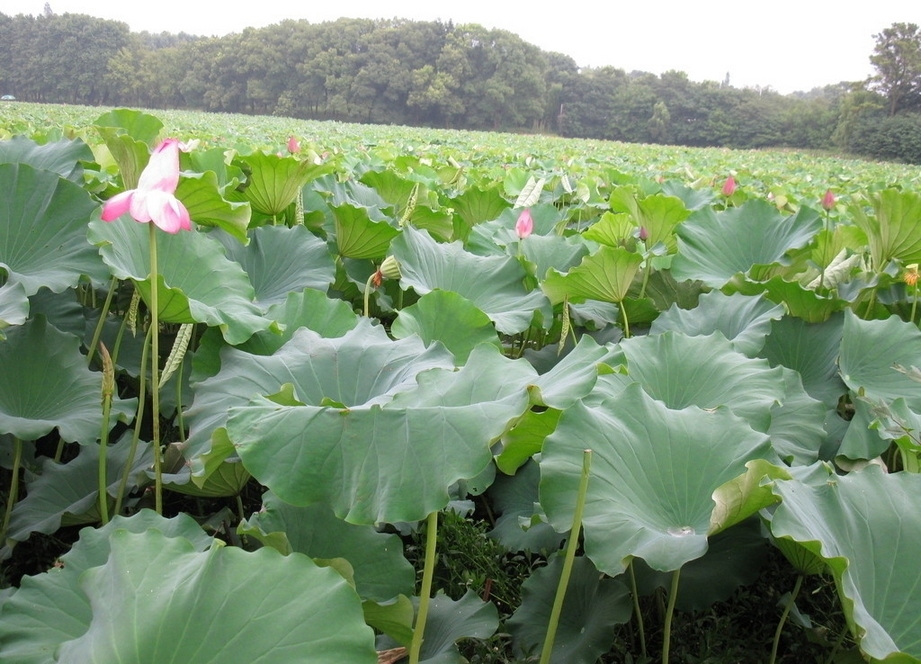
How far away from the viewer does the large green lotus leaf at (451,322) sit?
1.26 m

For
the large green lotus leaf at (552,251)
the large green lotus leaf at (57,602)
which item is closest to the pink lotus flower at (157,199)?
the large green lotus leaf at (57,602)

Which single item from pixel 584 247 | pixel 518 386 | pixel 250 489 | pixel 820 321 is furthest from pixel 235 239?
pixel 820 321

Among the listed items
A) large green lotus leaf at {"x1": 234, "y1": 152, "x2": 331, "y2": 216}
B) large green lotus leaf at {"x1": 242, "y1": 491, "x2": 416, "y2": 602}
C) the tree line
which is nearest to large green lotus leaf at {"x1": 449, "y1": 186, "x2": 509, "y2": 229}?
large green lotus leaf at {"x1": 234, "y1": 152, "x2": 331, "y2": 216}

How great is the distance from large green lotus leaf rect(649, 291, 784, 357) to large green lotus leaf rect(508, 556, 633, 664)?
55cm

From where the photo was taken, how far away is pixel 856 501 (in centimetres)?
78

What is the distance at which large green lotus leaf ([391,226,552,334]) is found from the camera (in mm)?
1440

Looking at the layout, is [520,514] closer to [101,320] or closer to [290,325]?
[290,325]

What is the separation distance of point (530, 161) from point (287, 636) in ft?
13.6

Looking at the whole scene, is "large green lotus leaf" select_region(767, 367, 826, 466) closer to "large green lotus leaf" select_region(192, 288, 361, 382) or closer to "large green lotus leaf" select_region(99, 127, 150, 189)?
"large green lotus leaf" select_region(192, 288, 361, 382)

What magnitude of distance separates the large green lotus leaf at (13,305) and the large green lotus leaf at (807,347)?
1400 mm

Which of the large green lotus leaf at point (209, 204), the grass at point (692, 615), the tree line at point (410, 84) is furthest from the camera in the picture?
the tree line at point (410, 84)

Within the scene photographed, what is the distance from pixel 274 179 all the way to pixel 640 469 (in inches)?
43.3

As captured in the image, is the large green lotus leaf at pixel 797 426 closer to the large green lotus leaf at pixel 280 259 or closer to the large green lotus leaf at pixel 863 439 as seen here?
the large green lotus leaf at pixel 863 439

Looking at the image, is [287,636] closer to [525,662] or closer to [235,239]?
[525,662]
